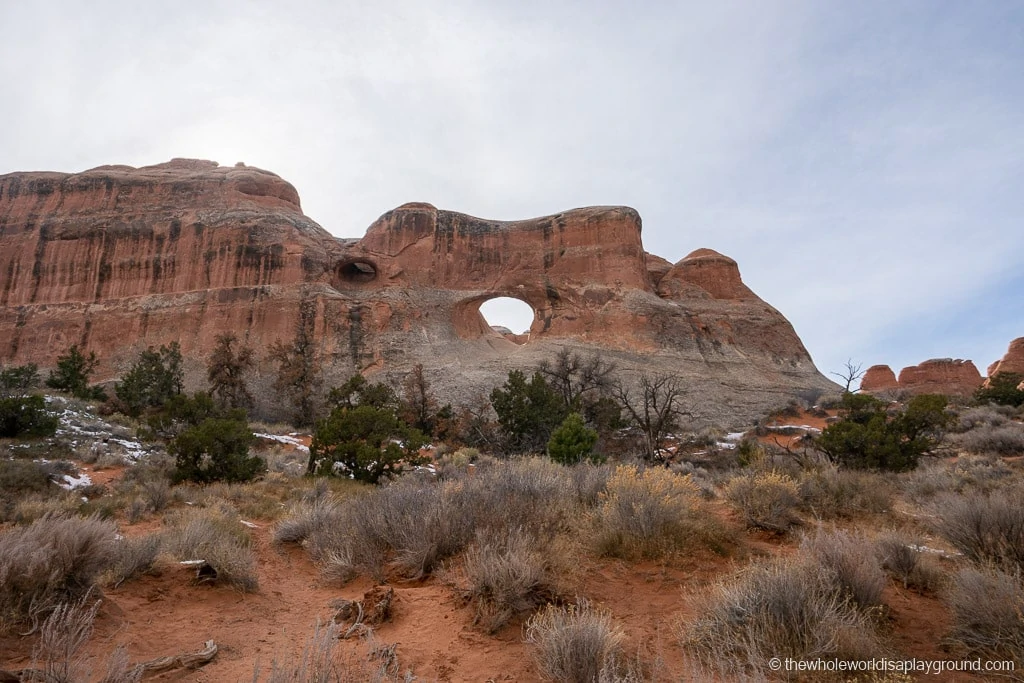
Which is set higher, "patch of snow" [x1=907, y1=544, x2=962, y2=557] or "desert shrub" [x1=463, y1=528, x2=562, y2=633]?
"patch of snow" [x1=907, y1=544, x2=962, y2=557]

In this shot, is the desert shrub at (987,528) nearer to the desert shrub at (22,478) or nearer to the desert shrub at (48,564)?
the desert shrub at (48,564)

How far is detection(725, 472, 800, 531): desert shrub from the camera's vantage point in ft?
18.4

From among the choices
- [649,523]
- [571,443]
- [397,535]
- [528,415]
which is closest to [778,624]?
[649,523]

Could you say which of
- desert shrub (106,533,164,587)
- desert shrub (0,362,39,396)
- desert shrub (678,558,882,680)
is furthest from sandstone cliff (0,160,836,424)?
desert shrub (678,558,882,680)

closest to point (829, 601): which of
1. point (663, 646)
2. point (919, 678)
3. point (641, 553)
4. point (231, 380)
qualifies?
point (919, 678)

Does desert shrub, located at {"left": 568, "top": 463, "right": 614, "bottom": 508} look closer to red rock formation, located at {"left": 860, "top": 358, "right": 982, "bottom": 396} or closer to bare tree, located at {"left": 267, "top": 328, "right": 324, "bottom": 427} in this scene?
bare tree, located at {"left": 267, "top": 328, "right": 324, "bottom": 427}

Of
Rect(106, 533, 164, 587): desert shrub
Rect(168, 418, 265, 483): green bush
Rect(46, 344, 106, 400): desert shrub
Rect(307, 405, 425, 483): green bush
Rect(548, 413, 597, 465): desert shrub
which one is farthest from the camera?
Rect(46, 344, 106, 400): desert shrub

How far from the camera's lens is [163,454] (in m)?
13.4

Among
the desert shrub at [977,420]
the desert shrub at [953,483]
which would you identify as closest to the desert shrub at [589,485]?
the desert shrub at [953,483]

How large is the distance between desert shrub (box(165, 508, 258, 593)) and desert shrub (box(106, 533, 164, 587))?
12.1 inches

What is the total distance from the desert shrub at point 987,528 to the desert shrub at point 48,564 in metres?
6.53

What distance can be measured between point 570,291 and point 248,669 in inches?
1401

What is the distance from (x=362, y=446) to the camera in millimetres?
11930

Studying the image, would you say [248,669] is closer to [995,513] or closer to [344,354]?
[995,513]
